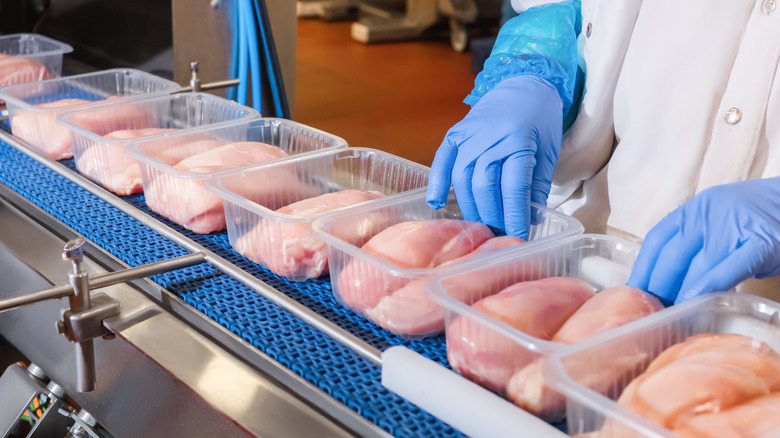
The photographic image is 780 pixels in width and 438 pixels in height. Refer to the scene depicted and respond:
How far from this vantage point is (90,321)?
1.07 m

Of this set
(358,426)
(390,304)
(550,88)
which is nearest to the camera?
(358,426)

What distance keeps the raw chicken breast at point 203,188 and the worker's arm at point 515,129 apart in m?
0.32

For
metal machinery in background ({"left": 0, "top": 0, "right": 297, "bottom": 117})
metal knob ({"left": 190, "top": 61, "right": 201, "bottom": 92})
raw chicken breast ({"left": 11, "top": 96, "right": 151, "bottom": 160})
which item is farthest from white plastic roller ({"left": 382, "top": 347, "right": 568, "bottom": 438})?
metal machinery in background ({"left": 0, "top": 0, "right": 297, "bottom": 117})

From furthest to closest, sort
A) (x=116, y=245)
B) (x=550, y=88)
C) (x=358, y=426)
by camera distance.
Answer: (x=550, y=88) < (x=116, y=245) < (x=358, y=426)

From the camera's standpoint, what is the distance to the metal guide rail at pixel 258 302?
91 cm

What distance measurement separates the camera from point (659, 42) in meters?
1.35

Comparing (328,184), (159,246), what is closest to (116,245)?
(159,246)

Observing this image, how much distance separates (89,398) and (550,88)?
3.30 ft

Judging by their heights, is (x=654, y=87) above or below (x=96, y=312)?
above

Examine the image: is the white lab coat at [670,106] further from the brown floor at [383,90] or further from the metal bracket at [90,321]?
the brown floor at [383,90]

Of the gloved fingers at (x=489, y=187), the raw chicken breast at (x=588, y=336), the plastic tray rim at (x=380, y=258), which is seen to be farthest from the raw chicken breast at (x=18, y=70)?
the raw chicken breast at (x=588, y=336)

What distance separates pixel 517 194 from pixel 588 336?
375 millimetres

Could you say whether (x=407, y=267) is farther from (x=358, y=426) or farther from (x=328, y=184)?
(x=328, y=184)

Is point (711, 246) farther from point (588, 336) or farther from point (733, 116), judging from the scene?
point (733, 116)
